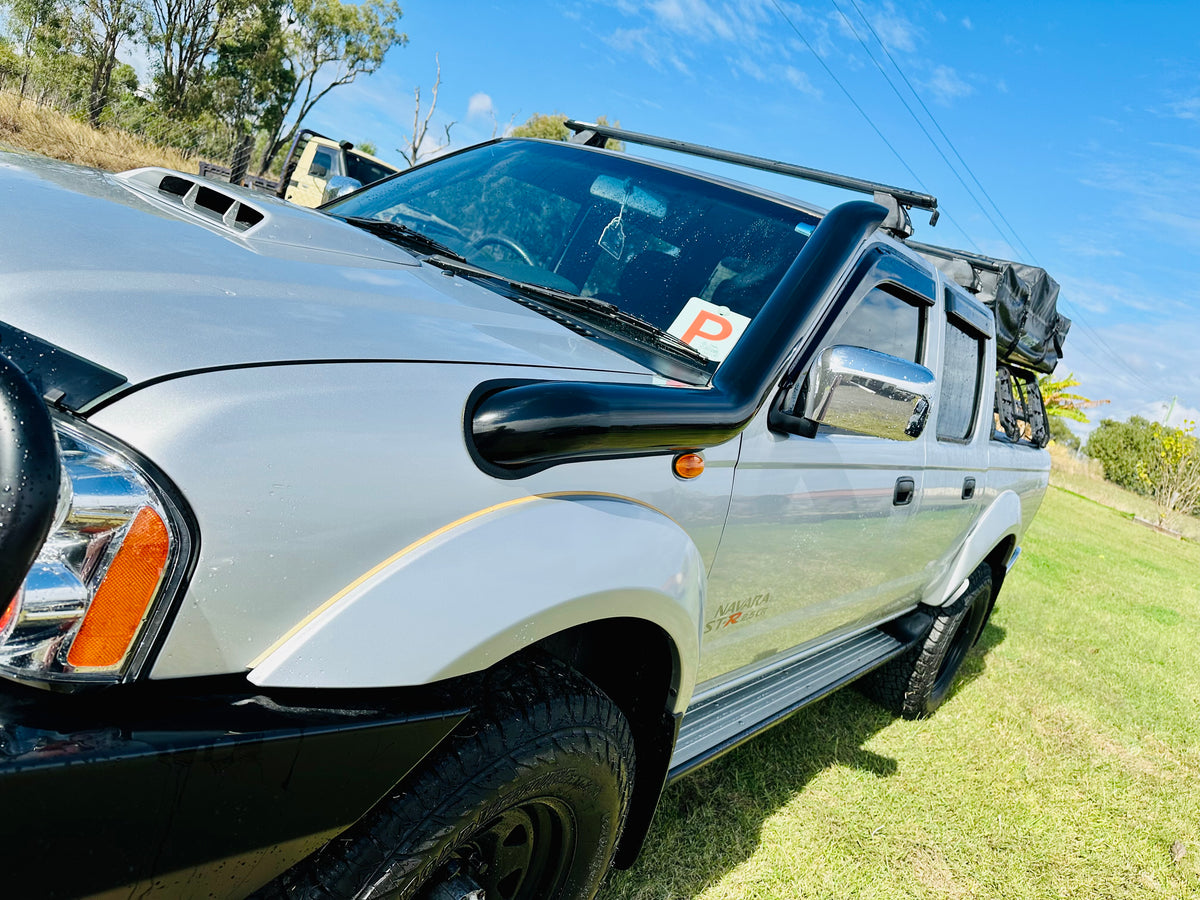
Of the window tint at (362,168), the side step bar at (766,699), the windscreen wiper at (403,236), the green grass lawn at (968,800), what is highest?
the window tint at (362,168)

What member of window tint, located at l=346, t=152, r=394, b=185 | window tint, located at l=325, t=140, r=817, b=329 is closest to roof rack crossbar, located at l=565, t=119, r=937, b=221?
window tint, located at l=325, t=140, r=817, b=329

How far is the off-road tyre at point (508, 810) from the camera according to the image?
125cm

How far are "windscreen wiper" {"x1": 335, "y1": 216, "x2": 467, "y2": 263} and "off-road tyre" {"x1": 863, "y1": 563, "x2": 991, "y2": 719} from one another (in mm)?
2837

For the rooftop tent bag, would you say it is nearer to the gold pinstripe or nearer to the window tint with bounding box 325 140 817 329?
the window tint with bounding box 325 140 817 329

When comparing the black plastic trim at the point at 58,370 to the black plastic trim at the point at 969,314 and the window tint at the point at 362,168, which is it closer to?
the black plastic trim at the point at 969,314

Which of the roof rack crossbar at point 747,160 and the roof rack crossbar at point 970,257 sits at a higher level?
the roof rack crossbar at point 970,257

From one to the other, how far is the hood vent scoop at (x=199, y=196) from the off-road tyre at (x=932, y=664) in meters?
3.35

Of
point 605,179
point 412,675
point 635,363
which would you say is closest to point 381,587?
point 412,675

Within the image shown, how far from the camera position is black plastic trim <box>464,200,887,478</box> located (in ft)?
4.33

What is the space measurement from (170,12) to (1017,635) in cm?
2730

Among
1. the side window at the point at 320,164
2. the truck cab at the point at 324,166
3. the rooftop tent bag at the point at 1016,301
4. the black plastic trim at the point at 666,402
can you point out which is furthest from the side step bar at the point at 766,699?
the side window at the point at 320,164

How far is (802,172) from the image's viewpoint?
A: 303cm

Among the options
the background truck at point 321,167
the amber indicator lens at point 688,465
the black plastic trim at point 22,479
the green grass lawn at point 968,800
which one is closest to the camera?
the black plastic trim at point 22,479

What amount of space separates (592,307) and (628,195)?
2.00ft
